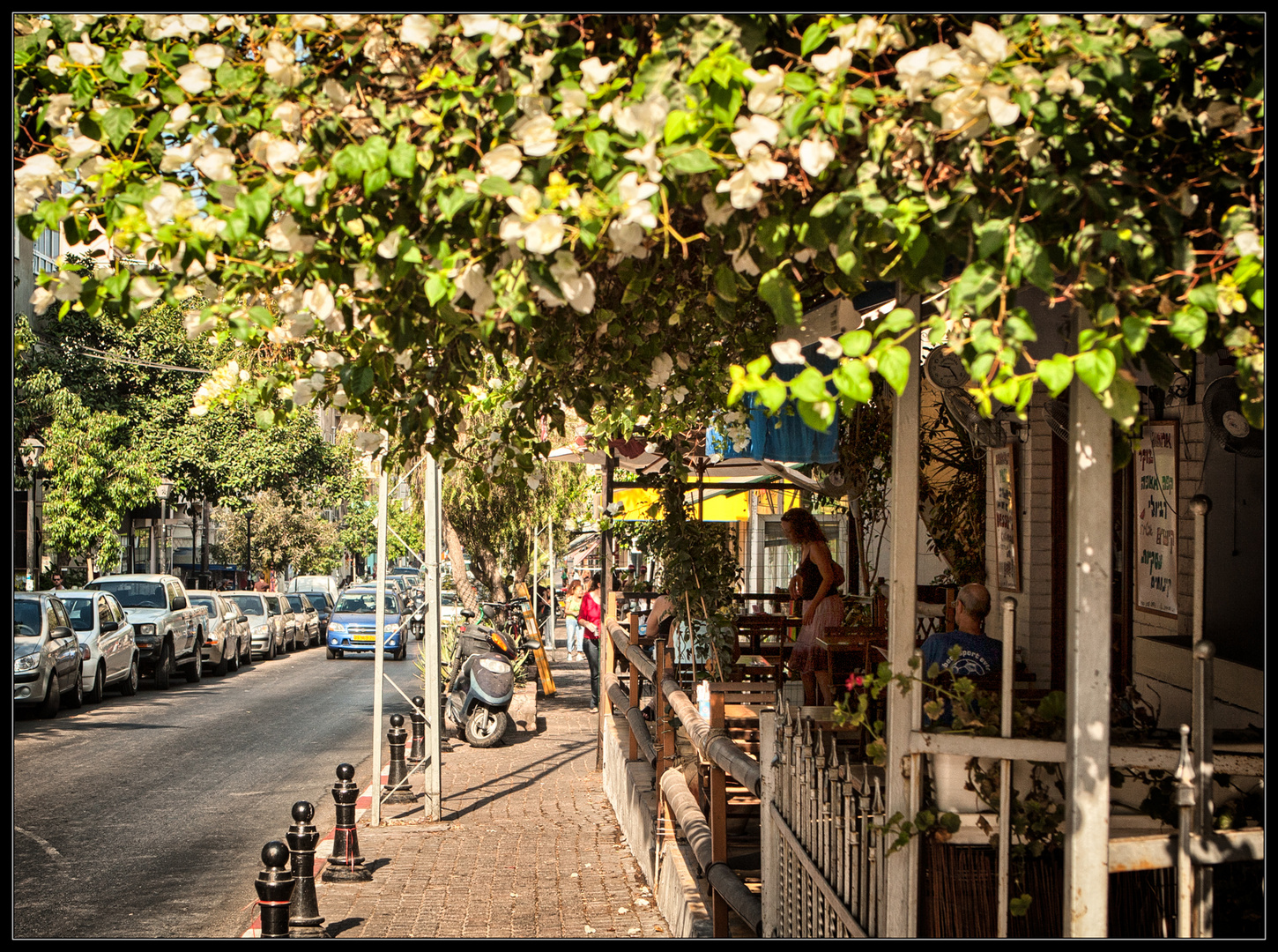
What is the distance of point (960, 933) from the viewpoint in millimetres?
3375

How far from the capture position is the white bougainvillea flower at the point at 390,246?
2387 mm

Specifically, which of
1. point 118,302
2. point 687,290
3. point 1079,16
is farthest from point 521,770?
point 1079,16

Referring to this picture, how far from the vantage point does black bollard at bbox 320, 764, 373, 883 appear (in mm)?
7934

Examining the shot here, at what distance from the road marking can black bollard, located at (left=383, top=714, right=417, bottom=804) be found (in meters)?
2.66

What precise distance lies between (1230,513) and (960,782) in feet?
9.06

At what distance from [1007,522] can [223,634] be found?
787 inches

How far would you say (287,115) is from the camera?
2.49 meters

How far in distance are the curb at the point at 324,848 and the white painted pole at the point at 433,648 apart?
0.48m

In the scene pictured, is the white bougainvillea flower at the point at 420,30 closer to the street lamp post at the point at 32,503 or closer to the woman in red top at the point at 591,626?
the woman in red top at the point at 591,626

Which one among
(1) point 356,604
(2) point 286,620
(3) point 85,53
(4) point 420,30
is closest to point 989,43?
(4) point 420,30

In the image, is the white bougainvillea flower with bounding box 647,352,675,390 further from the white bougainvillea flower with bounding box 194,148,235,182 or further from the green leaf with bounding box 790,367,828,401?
the green leaf with bounding box 790,367,828,401

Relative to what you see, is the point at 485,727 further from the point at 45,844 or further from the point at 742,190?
the point at 742,190

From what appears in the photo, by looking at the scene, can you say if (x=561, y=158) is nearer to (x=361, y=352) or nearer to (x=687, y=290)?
(x=361, y=352)

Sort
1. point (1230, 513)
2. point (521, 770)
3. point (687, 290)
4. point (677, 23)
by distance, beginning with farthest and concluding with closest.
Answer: point (521, 770), point (1230, 513), point (687, 290), point (677, 23)
